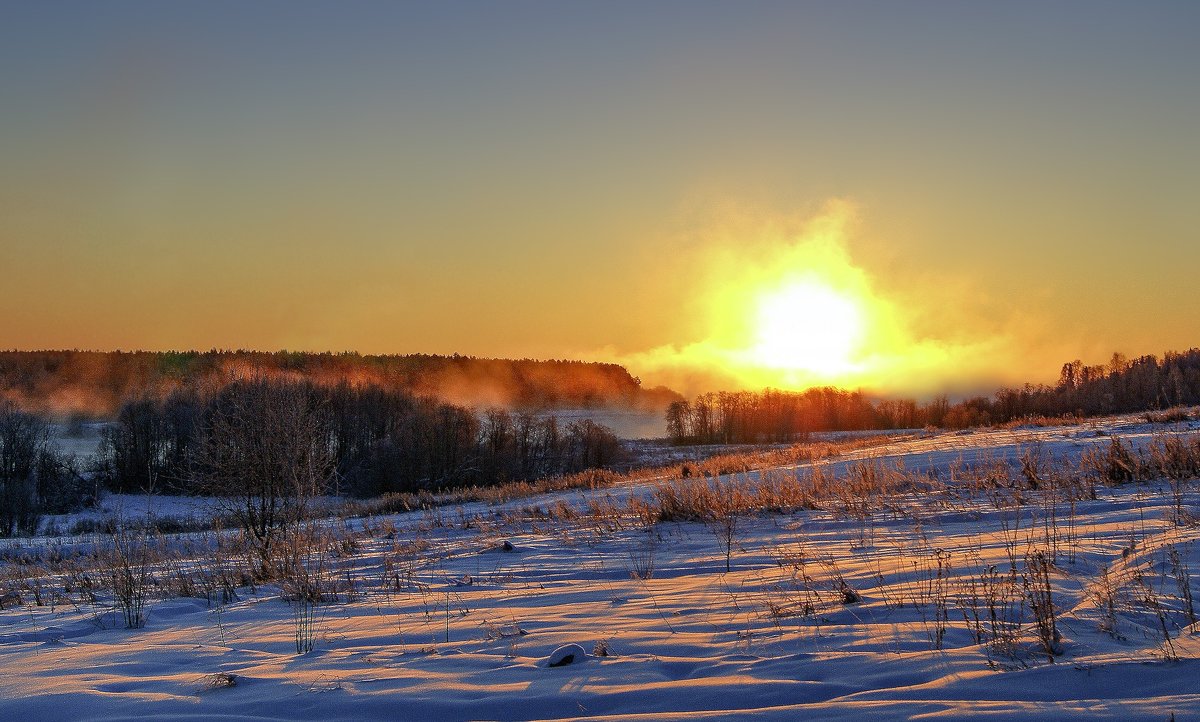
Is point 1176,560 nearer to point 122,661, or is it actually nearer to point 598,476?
point 122,661

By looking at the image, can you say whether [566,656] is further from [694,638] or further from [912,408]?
[912,408]

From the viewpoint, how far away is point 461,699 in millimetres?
3596

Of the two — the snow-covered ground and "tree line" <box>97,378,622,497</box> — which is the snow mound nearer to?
the snow-covered ground

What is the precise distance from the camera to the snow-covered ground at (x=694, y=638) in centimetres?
337

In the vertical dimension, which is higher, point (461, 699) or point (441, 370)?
point (441, 370)

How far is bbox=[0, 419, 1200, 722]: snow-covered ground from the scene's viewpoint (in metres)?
3.37

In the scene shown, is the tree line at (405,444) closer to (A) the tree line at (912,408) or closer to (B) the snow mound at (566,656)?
(A) the tree line at (912,408)

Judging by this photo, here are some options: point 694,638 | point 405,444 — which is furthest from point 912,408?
point 694,638

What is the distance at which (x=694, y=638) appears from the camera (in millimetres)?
4516

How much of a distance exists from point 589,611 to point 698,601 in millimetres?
770

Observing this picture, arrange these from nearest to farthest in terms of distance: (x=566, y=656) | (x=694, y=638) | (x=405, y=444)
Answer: (x=566, y=656), (x=694, y=638), (x=405, y=444)

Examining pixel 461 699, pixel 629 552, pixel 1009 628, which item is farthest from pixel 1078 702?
pixel 629 552

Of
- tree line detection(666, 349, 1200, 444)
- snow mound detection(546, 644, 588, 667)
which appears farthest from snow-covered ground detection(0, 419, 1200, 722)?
tree line detection(666, 349, 1200, 444)

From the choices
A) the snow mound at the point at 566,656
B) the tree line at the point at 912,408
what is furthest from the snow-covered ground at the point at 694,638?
the tree line at the point at 912,408
